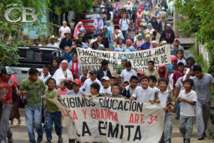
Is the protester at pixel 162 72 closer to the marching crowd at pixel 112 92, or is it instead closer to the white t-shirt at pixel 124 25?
the marching crowd at pixel 112 92

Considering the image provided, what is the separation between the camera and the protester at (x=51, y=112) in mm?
18484

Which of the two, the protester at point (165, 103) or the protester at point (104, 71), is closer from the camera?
the protester at point (165, 103)

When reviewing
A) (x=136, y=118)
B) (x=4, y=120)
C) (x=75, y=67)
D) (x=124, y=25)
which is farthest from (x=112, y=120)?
(x=124, y=25)

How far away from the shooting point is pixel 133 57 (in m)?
25.2

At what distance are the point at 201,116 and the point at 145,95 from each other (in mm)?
2154

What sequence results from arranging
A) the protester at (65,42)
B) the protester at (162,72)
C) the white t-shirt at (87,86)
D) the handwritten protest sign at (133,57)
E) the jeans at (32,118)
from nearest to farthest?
the jeans at (32,118)
the white t-shirt at (87,86)
the protester at (162,72)
the handwritten protest sign at (133,57)
the protester at (65,42)

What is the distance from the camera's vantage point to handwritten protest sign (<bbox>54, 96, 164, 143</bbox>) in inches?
703

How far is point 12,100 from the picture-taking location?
747 inches

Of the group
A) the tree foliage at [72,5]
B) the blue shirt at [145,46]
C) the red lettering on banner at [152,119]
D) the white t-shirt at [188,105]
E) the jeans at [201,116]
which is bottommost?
the jeans at [201,116]

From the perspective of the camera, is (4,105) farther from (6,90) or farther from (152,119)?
(152,119)

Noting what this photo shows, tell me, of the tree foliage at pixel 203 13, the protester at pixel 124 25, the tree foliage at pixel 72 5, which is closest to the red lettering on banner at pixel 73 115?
the tree foliage at pixel 203 13

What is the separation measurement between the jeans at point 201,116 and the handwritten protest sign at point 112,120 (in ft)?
7.18

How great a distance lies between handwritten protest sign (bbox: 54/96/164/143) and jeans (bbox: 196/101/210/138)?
219 cm

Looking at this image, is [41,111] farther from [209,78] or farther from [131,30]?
[131,30]
